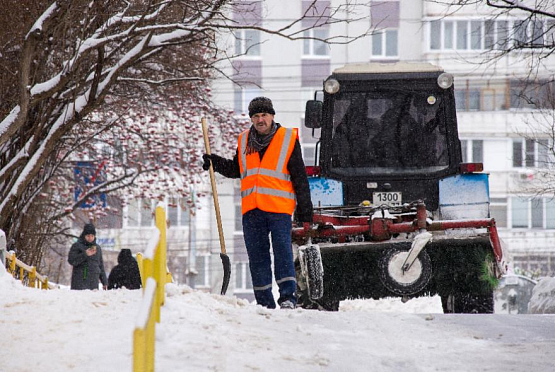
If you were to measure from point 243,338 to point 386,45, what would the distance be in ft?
119

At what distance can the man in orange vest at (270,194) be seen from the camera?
327 inches

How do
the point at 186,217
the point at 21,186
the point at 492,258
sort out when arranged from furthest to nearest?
the point at 186,217, the point at 21,186, the point at 492,258

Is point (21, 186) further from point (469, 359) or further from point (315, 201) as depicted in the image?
point (469, 359)

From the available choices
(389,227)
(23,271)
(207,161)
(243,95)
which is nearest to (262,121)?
(207,161)

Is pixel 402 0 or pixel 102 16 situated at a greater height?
pixel 402 0

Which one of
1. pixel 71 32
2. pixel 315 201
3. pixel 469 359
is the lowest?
pixel 469 359

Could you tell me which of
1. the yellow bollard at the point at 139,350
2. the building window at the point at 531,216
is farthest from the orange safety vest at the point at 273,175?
the building window at the point at 531,216

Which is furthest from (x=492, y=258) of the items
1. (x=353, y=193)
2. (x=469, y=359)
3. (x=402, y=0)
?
(x=402, y=0)

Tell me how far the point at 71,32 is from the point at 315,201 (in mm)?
4474

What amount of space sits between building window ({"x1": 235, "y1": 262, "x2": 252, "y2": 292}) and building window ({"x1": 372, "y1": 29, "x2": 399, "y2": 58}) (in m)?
10.5

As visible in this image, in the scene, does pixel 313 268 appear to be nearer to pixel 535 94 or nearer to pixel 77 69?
pixel 77 69

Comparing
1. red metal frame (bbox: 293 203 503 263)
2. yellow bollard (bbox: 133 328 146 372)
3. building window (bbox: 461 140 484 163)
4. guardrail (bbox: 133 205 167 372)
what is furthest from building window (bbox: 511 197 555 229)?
yellow bollard (bbox: 133 328 146 372)

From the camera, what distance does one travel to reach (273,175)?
8297 mm

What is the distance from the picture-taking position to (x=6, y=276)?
880cm
